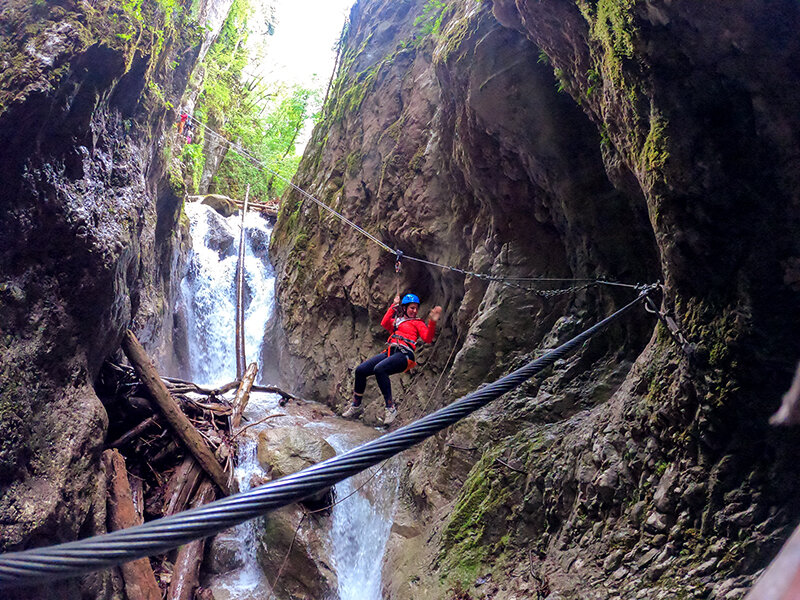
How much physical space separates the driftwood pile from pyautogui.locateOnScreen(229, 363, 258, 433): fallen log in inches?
24.3

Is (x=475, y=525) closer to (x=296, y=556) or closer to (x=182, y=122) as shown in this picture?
(x=296, y=556)

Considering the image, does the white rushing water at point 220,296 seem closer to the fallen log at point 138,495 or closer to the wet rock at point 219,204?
the wet rock at point 219,204

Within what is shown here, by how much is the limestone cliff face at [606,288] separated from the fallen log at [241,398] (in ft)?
8.11

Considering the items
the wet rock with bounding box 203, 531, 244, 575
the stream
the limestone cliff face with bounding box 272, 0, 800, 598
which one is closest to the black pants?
the limestone cliff face with bounding box 272, 0, 800, 598

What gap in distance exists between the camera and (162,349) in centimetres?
1048

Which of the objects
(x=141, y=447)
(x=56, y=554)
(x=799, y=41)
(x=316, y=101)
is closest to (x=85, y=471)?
(x=141, y=447)

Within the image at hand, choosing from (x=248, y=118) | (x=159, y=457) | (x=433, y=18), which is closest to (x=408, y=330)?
(x=159, y=457)

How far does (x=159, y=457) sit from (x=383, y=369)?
3.09 metres

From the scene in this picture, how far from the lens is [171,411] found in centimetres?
620

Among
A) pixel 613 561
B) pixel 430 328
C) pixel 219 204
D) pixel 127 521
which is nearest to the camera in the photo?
pixel 613 561

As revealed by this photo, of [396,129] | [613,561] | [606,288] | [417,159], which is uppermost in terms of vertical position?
[396,129]

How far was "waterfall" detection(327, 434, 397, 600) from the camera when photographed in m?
6.01

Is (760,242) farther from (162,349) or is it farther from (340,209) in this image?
(162,349)

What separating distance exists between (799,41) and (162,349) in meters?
11.1
